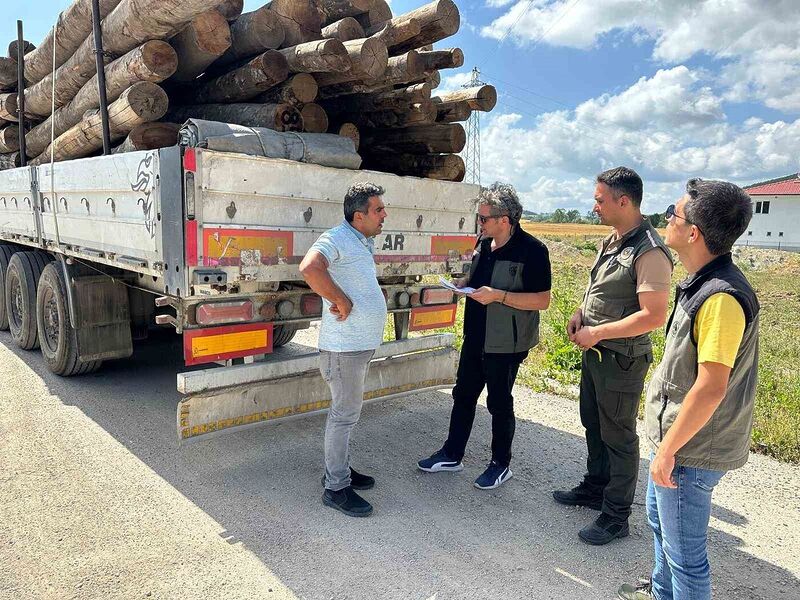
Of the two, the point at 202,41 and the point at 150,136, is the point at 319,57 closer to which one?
the point at 202,41

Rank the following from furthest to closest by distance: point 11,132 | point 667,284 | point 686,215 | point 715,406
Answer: point 11,132 → point 667,284 → point 686,215 → point 715,406

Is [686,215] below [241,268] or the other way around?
the other way around

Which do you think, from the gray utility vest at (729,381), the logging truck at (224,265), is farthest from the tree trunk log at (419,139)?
the gray utility vest at (729,381)

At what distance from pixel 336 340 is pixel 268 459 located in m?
1.28

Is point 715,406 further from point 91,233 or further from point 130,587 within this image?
point 91,233

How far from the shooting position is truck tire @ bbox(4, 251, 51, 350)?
5.88 meters

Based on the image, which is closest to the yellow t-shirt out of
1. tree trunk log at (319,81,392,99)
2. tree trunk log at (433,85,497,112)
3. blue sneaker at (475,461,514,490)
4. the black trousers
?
the black trousers

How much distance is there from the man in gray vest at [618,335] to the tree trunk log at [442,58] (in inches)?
73.8

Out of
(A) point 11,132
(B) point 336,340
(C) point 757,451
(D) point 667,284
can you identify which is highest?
(A) point 11,132

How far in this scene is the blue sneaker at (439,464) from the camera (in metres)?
3.91

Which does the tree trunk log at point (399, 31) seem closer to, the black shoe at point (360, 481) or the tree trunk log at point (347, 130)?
the tree trunk log at point (347, 130)

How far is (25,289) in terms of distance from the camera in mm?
5891

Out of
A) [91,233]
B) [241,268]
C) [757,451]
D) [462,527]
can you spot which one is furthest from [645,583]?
[91,233]

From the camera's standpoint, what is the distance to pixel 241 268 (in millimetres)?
3479
